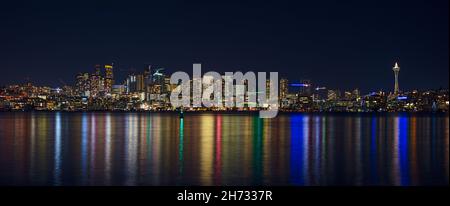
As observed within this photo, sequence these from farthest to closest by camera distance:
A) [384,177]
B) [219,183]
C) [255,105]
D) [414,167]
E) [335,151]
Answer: [255,105], [335,151], [414,167], [384,177], [219,183]

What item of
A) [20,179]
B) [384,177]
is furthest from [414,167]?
[20,179]

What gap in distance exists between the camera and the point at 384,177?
17719 millimetres

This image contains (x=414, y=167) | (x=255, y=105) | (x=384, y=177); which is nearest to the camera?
(x=384, y=177)

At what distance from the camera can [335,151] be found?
27062 millimetres

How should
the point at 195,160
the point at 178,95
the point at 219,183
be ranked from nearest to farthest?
the point at 219,183 → the point at 195,160 → the point at 178,95

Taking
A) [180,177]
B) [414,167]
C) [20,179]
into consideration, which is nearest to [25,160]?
[20,179]
